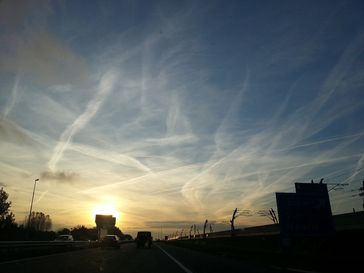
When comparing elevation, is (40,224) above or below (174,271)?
above

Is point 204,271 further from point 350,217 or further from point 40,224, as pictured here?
point 40,224

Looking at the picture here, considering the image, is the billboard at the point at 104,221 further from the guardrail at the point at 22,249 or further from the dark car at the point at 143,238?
the guardrail at the point at 22,249

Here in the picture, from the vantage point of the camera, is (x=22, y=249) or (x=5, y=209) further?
(x=5, y=209)

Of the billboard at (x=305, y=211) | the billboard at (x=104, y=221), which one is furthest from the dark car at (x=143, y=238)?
the billboard at (x=305, y=211)

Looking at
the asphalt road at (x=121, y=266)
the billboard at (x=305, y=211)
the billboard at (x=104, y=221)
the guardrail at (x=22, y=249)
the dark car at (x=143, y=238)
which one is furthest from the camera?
the billboard at (x=104, y=221)

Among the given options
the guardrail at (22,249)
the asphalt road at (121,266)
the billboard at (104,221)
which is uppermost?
the billboard at (104,221)

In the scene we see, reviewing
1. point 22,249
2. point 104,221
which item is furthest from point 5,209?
point 22,249

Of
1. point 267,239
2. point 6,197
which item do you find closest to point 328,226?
point 267,239

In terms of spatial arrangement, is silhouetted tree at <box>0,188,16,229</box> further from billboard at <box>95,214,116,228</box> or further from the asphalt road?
the asphalt road

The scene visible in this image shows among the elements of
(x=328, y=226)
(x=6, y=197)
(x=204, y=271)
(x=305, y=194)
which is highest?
(x=6, y=197)

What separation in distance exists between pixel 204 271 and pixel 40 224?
Result: 7791 inches

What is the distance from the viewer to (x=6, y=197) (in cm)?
8906

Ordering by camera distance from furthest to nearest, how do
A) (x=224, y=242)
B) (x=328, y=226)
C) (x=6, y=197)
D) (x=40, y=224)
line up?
(x=40, y=224), (x=6, y=197), (x=224, y=242), (x=328, y=226)

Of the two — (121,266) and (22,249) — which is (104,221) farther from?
(121,266)
